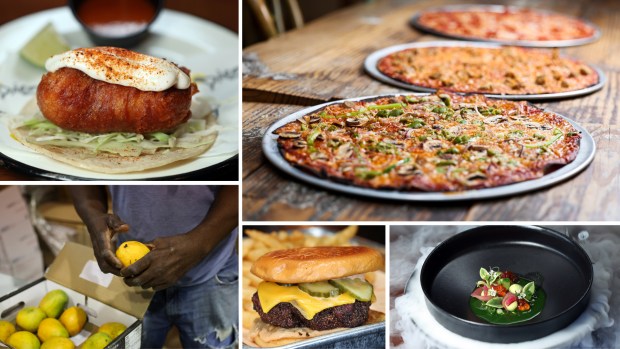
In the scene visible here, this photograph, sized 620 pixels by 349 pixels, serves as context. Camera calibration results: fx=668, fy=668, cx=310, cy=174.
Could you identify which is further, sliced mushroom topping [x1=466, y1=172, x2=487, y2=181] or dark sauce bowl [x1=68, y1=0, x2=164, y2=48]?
dark sauce bowl [x1=68, y1=0, x2=164, y2=48]

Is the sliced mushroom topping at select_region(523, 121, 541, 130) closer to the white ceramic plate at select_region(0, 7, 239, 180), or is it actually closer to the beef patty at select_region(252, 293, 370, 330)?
the beef patty at select_region(252, 293, 370, 330)

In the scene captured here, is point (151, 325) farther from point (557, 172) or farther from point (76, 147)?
point (557, 172)

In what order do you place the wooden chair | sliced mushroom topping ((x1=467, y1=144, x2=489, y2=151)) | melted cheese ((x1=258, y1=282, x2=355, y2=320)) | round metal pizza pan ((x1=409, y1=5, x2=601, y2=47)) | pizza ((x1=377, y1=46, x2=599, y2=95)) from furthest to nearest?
the wooden chair, round metal pizza pan ((x1=409, y1=5, x2=601, y2=47)), pizza ((x1=377, y1=46, x2=599, y2=95)), melted cheese ((x1=258, y1=282, x2=355, y2=320)), sliced mushroom topping ((x1=467, y1=144, x2=489, y2=151))

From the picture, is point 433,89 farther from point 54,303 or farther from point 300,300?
point 54,303

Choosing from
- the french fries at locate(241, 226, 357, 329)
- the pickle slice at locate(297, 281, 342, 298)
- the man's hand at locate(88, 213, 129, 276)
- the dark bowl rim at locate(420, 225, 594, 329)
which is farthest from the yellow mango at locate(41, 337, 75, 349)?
the dark bowl rim at locate(420, 225, 594, 329)

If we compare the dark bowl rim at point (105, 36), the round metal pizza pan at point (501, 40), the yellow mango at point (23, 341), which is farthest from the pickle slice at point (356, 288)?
the round metal pizza pan at point (501, 40)

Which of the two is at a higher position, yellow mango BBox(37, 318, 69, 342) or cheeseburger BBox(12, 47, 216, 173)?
cheeseburger BBox(12, 47, 216, 173)

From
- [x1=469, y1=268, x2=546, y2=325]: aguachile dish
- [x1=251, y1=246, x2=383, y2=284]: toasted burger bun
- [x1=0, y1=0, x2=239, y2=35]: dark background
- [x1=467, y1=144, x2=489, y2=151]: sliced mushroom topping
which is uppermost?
[x1=0, y1=0, x2=239, y2=35]: dark background

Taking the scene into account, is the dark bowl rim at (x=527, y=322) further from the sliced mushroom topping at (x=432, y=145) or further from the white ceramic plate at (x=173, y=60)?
the white ceramic plate at (x=173, y=60)
